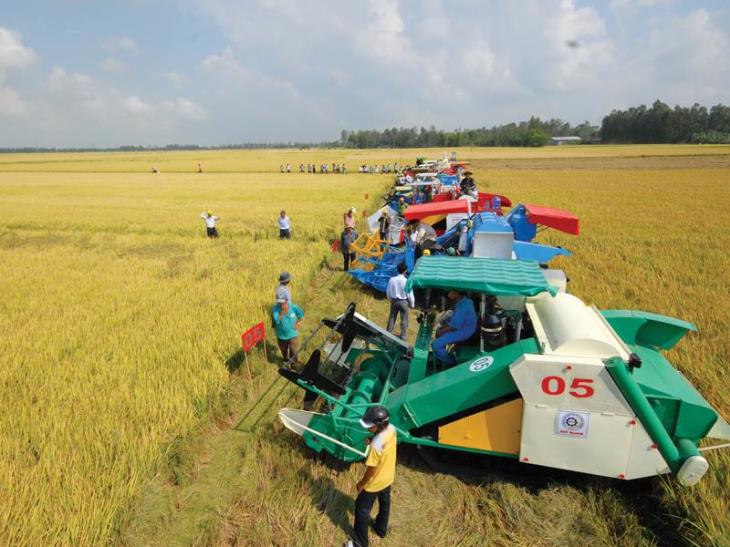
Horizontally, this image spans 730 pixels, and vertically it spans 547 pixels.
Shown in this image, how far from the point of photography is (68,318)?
736 cm

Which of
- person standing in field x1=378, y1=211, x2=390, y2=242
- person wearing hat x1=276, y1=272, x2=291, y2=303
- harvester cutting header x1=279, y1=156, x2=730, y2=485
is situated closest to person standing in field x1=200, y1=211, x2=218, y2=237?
person standing in field x1=378, y1=211, x2=390, y2=242

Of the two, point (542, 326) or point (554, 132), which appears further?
point (554, 132)

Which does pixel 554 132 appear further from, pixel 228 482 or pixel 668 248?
pixel 228 482

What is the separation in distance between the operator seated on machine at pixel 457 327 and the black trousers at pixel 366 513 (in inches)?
63.5

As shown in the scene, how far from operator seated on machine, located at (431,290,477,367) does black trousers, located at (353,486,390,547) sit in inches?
63.5

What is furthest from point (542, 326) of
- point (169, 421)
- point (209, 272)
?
point (209, 272)

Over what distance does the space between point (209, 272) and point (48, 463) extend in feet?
22.5

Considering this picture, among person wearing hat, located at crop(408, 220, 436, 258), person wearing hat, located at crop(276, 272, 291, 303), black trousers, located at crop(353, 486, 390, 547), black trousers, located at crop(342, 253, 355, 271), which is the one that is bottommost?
black trousers, located at crop(342, 253, 355, 271)

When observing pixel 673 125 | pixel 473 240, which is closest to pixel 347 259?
pixel 473 240

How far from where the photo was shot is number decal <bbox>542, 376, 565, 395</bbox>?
3320 millimetres

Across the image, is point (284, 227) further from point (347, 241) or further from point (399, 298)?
point (399, 298)

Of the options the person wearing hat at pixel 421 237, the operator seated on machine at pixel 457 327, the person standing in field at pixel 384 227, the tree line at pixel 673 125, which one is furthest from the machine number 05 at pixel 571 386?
the tree line at pixel 673 125

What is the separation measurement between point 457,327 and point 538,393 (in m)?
1.16

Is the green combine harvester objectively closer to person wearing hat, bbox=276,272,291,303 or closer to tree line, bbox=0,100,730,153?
person wearing hat, bbox=276,272,291,303
